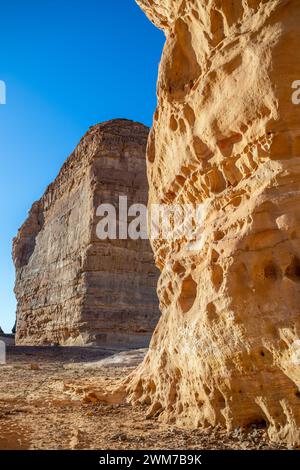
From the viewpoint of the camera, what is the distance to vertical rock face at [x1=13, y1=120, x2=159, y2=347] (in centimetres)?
2439

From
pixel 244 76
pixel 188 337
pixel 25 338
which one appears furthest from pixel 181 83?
pixel 25 338

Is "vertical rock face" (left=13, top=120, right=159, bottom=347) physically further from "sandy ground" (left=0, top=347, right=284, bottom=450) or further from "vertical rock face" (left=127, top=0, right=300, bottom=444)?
"vertical rock face" (left=127, top=0, right=300, bottom=444)

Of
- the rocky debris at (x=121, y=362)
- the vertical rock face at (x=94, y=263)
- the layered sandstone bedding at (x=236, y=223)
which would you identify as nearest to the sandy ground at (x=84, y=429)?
the layered sandstone bedding at (x=236, y=223)

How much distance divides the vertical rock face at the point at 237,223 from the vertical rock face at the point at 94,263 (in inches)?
755

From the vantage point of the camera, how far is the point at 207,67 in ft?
15.7

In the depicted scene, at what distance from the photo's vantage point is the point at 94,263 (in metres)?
25.2

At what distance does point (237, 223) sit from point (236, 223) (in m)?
0.01

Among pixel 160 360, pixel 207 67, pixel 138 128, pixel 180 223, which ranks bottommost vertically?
pixel 160 360

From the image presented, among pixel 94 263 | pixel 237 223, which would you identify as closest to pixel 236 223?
pixel 237 223

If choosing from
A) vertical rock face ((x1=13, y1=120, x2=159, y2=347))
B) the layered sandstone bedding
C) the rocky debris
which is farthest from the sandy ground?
vertical rock face ((x1=13, y1=120, x2=159, y2=347))

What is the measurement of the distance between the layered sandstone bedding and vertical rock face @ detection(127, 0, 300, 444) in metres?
0.01
